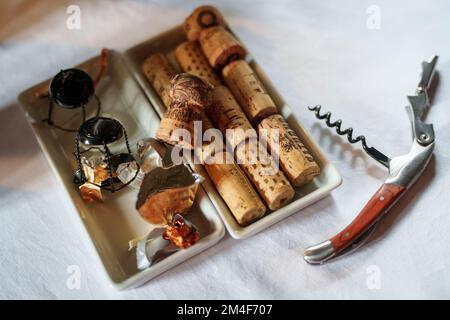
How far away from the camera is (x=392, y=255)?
87 cm

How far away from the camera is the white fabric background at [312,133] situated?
34.1 inches

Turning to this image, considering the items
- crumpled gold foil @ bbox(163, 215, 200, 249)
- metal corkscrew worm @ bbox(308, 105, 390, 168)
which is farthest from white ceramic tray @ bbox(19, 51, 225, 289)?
metal corkscrew worm @ bbox(308, 105, 390, 168)

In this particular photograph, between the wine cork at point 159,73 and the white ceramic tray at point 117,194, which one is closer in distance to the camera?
the white ceramic tray at point 117,194

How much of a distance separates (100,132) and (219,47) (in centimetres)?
25

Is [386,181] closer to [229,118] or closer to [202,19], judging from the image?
[229,118]

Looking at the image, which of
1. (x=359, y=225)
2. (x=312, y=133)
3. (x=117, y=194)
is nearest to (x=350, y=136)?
(x=312, y=133)

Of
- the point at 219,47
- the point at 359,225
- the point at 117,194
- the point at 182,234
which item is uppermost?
the point at 219,47

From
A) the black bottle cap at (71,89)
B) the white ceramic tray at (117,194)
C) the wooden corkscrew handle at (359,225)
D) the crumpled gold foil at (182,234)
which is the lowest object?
the wooden corkscrew handle at (359,225)

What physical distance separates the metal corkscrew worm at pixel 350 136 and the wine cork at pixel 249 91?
0.29 feet

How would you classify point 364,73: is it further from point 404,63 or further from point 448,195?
point 448,195

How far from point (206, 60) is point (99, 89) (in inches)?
7.8

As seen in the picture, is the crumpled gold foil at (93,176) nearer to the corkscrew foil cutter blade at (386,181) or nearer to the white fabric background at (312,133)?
the white fabric background at (312,133)

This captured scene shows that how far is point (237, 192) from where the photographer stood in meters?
0.86

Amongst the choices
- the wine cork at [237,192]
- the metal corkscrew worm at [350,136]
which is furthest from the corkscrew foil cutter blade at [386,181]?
the wine cork at [237,192]
